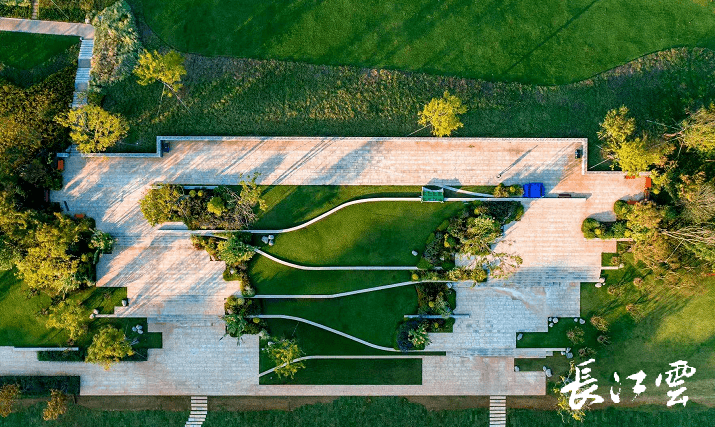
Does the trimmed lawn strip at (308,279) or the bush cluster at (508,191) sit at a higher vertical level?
the bush cluster at (508,191)

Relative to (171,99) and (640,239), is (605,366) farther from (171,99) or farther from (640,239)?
(171,99)

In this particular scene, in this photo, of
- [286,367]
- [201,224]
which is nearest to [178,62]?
[201,224]

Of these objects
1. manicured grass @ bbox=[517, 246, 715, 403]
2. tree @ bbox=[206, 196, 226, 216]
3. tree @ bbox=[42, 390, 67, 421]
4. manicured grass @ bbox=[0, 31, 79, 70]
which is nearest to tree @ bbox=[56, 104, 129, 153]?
manicured grass @ bbox=[0, 31, 79, 70]

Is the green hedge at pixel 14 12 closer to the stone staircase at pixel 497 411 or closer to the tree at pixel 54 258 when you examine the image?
the tree at pixel 54 258

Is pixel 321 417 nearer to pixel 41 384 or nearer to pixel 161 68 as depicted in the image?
pixel 41 384

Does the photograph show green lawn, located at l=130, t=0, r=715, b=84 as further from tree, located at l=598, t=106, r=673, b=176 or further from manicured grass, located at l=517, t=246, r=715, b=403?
manicured grass, located at l=517, t=246, r=715, b=403

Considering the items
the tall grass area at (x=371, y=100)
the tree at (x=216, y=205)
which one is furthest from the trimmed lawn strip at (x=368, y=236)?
the tall grass area at (x=371, y=100)
